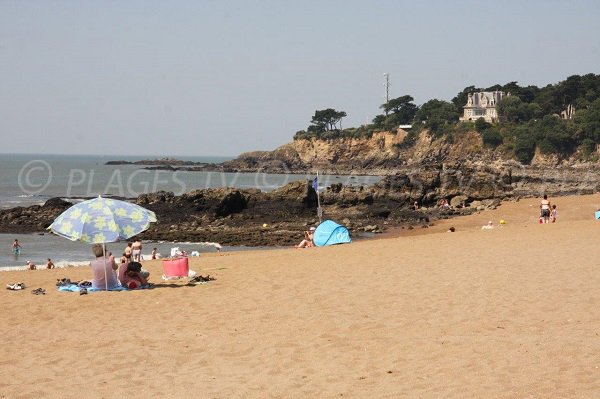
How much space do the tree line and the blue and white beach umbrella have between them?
89539 mm

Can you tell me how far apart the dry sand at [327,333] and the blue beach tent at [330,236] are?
8919 millimetres

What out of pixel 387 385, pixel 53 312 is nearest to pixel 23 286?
pixel 53 312

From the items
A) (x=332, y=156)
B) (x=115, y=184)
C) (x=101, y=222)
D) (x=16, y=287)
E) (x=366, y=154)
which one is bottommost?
(x=115, y=184)

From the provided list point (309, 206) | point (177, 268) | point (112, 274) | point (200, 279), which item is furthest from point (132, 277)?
point (309, 206)

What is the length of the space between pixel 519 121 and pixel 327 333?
365ft

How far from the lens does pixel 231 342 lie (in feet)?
33.3

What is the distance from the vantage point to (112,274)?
14.3 m

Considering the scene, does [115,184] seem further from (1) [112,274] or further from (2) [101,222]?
(2) [101,222]

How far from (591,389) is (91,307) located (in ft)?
27.8

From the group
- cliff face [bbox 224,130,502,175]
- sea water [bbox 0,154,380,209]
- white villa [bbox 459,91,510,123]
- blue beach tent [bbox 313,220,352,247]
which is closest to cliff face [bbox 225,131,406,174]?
cliff face [bbox 224,130,502,175]

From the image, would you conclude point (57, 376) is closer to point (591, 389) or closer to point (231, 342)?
point (231, 342)

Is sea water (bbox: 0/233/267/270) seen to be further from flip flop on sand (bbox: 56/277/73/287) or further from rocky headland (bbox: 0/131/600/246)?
flip flop on sand (bbox: 56/277/73/287)

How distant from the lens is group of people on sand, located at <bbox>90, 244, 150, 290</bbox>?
46.4 feet

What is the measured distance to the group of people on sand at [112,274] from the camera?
1415cm
